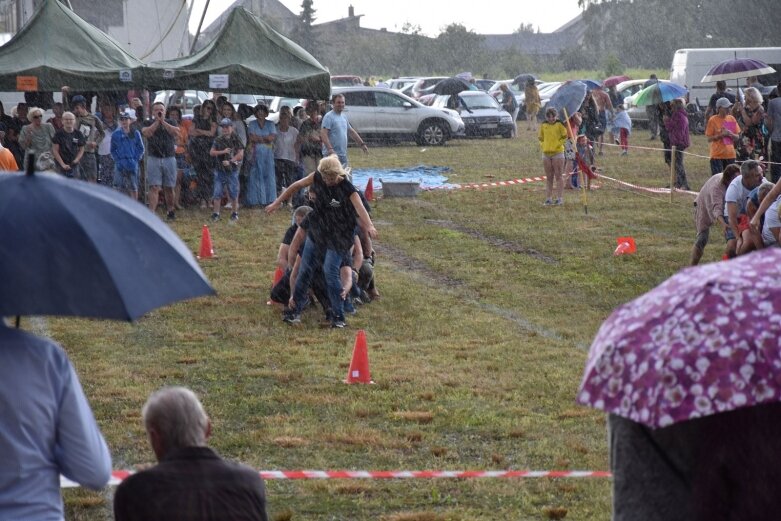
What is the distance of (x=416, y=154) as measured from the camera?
31141 mm

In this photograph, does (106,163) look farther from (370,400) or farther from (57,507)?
(57,507)

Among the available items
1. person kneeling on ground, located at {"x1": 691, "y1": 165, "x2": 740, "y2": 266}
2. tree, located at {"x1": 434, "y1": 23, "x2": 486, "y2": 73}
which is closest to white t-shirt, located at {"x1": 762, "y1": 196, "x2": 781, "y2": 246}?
person kneeling on ground, located at {"x1": 691, "y1": 165, "x2": 740, "y2": 266}

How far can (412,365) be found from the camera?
9.99m

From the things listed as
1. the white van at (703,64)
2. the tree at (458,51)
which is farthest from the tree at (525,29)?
the white van at (703,64)

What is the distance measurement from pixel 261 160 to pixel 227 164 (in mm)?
1511

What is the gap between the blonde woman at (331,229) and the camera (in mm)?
10977

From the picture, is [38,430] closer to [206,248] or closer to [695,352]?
[695,352]

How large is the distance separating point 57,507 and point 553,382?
6182 millimetres

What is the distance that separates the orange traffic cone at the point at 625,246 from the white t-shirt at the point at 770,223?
4696mm

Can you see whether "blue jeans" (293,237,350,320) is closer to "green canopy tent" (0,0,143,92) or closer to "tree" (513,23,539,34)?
"green canopy tent" (0,0,143,92)

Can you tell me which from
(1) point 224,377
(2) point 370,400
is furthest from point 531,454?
(1) point 224,377

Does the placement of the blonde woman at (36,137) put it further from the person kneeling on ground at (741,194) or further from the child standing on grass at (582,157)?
the person kneeling on ground at (741,194)

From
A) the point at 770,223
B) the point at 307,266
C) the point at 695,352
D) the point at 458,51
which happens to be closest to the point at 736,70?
the point at 770,223

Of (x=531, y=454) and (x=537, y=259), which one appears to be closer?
(x=531, y=454)
